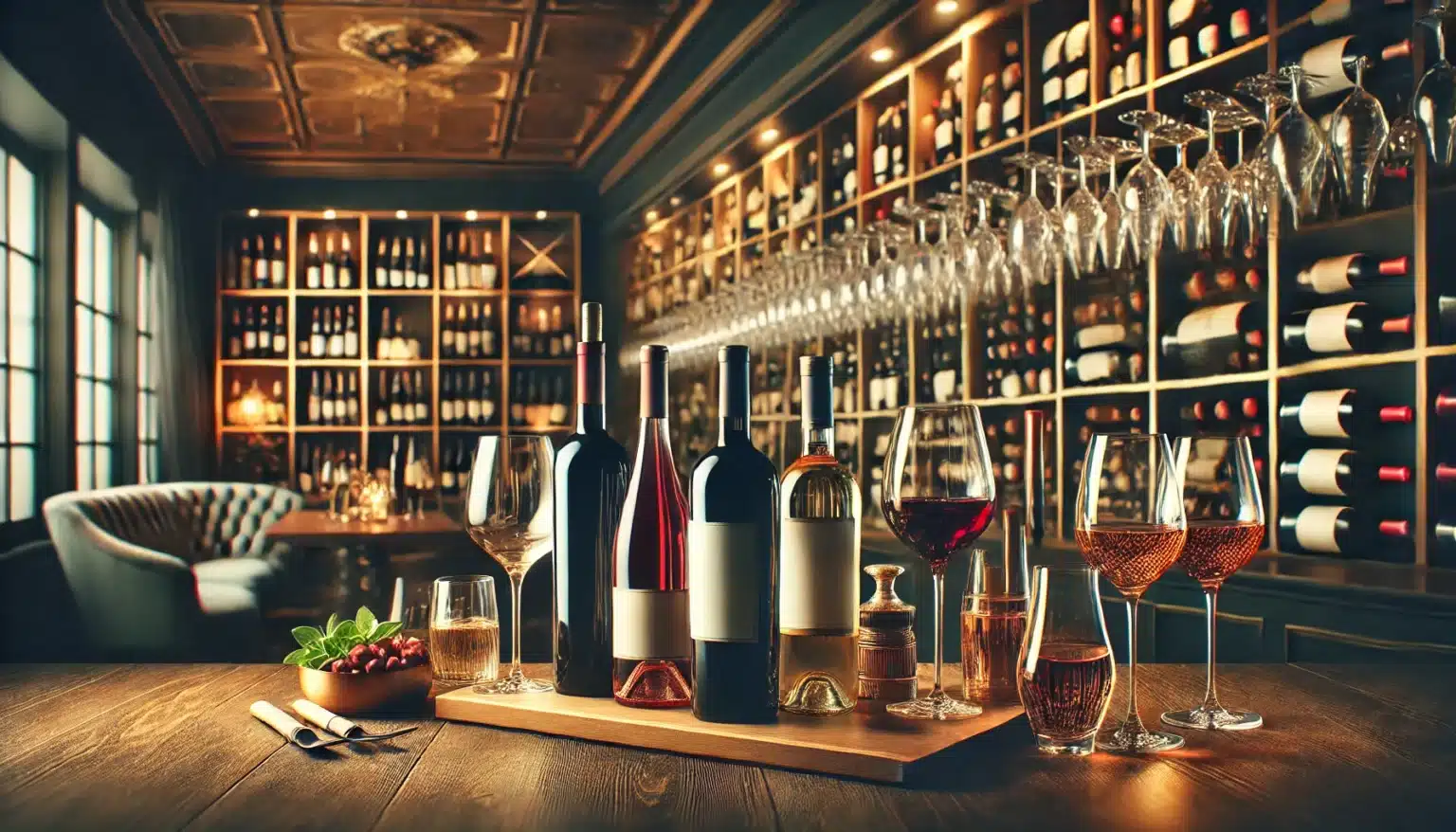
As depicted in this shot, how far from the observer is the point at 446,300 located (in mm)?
8320

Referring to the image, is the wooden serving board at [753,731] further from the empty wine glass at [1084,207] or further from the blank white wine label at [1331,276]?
the blank white wine label at [1331,276]

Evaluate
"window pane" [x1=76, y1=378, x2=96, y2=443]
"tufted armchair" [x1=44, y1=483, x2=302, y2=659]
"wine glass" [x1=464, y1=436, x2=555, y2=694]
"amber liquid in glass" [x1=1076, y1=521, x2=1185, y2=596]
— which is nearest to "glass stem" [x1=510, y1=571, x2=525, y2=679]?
"wine glass" [x1=464, y1=436, x2=555, y2=694]

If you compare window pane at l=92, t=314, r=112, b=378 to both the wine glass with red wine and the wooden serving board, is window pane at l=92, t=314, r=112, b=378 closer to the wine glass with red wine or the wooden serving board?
the wooden serving board

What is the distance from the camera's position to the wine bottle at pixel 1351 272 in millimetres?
2576

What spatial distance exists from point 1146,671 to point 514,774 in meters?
0.70

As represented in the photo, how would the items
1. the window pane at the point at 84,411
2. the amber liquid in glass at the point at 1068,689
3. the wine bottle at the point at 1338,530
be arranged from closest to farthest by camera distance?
the amber liquid in glass at the point at 1068,689, the wine bottle at the point at 1338,530, the window pane at the point at 84,411

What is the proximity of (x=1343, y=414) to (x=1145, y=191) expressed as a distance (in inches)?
27.3

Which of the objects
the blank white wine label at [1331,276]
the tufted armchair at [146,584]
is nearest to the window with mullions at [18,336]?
the tufted armchair at [146,584]

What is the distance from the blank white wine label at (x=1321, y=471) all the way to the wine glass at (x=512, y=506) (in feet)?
7.38

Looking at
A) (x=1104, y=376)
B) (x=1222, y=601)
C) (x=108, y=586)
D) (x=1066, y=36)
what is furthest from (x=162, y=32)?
(x=1222, y=601)

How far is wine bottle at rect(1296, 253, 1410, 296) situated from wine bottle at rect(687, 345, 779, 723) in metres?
2.24

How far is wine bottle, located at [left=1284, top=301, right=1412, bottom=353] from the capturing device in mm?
2629

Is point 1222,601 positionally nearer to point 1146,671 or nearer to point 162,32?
point 1146,671

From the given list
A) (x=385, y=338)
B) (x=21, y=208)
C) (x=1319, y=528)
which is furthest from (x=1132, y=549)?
(x=385, y=338)
